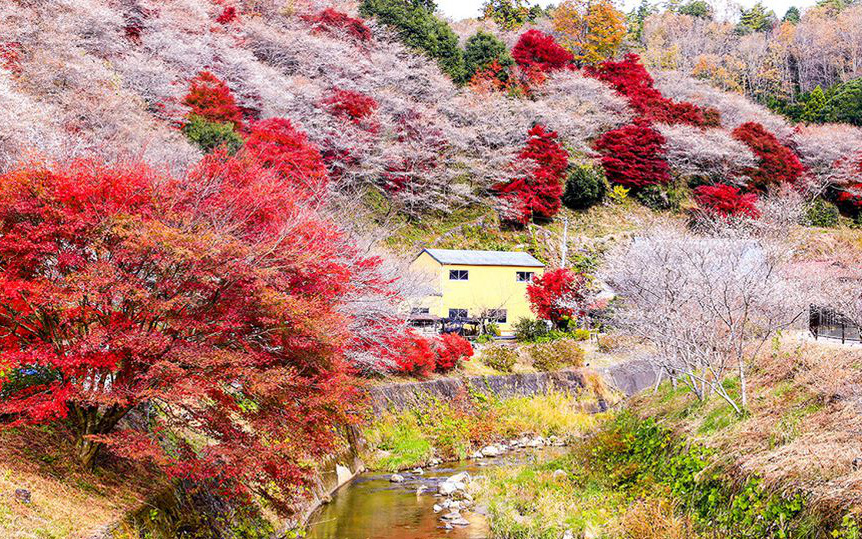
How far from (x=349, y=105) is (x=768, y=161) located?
3178 centimetres

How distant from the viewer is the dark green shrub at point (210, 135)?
1053 inches

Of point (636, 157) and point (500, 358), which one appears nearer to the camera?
point (500, 358)

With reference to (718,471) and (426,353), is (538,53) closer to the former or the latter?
(426,353)

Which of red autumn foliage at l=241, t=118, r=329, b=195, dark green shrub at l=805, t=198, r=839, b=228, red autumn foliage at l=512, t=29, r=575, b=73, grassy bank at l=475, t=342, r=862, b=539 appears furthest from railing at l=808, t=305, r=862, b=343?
red autumn foliage at l=512, t=29, r=575, b=73

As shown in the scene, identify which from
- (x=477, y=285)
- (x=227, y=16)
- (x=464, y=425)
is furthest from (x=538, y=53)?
(x=464, y=425)

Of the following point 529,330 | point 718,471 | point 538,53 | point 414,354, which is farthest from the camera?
point 538,53

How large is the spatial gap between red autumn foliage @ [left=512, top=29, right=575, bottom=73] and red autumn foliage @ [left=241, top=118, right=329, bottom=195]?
30.2 m

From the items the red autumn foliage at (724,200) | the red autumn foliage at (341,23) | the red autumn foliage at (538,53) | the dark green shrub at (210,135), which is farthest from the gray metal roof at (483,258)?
the red autumn foliage at (538,53)

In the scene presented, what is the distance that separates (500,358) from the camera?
27.4 meters

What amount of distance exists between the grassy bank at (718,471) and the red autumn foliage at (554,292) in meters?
14.6

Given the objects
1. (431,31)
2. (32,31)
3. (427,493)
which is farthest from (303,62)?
(427,493)

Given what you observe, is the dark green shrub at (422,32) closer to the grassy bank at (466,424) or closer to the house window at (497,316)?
the house window at (497,316)

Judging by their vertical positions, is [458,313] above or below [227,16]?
below

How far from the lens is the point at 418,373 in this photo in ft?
80.0
